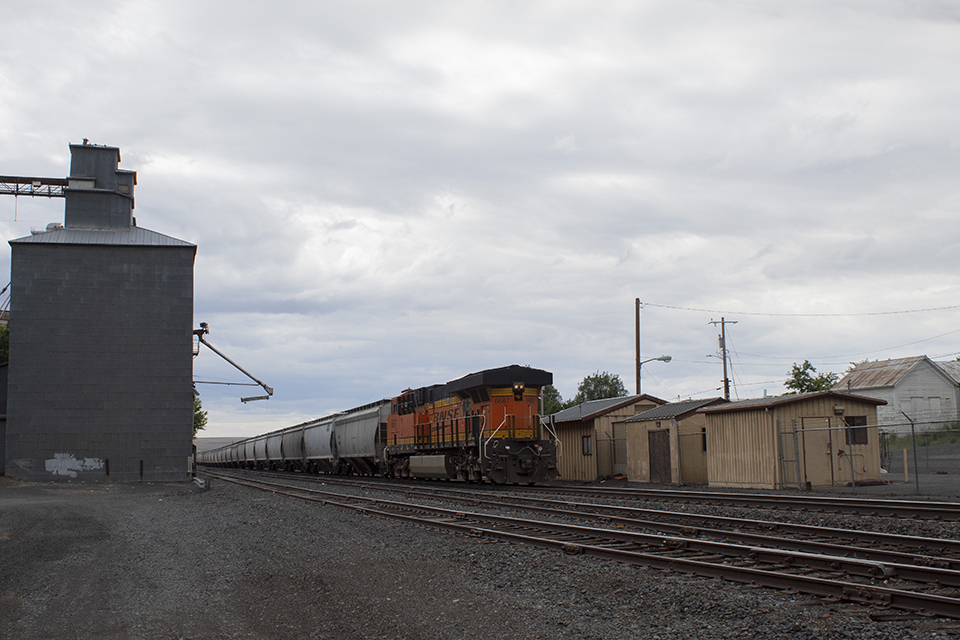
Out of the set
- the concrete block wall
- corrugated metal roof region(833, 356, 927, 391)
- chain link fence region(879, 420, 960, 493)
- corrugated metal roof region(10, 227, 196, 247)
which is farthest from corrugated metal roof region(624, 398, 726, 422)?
corrugated metal roof region(833, 356, 927, 391)

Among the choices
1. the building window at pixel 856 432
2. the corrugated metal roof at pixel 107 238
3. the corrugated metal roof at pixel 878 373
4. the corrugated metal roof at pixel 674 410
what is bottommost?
the building window at pixel 856 432

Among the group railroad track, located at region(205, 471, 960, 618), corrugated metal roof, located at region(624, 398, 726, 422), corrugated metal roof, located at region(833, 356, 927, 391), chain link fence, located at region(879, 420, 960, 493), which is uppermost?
corrugated metal roof, located at region(833, 356, 927, 391)

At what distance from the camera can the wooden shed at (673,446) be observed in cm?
2648

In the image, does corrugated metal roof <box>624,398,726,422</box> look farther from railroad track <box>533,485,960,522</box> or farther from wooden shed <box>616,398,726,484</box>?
railroad track <box>533,485,960,522</box>

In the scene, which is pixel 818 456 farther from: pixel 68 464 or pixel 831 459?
pixel 68 464

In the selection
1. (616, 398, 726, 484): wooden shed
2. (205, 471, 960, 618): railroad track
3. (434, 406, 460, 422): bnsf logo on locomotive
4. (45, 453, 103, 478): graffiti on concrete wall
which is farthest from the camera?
(45, 453, 103, 478): graffiti on concrete wall

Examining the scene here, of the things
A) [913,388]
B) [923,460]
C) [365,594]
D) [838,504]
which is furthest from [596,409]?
[913,388]

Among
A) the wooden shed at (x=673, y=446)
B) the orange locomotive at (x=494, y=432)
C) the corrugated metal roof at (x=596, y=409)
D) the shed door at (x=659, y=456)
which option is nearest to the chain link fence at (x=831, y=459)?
the wooden shed at (x=673, y=446)

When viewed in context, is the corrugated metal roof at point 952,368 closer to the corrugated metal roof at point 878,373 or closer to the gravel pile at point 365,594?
the corrugated metal roof at point 878,373

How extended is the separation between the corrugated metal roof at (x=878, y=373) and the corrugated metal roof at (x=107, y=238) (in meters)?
47.1

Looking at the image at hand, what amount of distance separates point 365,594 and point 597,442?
24.4 metres

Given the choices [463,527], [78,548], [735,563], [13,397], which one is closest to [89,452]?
[13,397]

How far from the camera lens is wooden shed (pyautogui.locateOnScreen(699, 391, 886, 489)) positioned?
2211 cm

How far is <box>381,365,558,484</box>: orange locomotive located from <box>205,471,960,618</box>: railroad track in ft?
28.3
